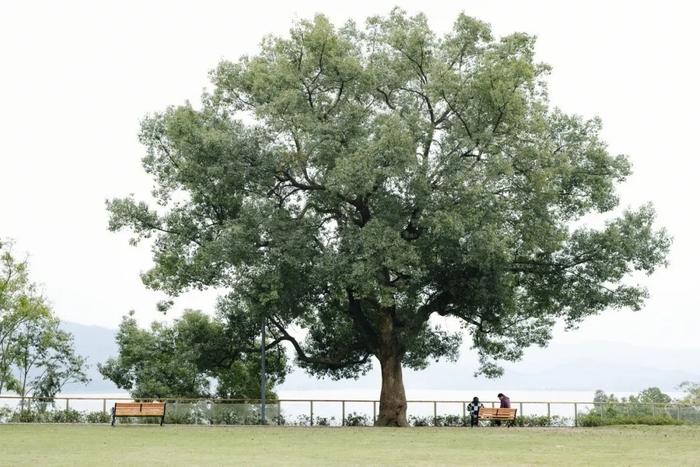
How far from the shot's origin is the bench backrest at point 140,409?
33.9m

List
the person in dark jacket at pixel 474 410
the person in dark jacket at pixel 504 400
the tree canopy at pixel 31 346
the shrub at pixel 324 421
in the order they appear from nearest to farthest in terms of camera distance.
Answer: the person in dark jacket at pixel 474 410 → the shrub at pixel 324 421 → the person in dark jacket at pixel 504 400 → the tree canopy at pixel 31 346

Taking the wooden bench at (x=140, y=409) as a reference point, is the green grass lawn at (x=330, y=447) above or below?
below

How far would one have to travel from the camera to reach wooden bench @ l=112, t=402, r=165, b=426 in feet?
111

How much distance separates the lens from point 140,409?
34125 mm

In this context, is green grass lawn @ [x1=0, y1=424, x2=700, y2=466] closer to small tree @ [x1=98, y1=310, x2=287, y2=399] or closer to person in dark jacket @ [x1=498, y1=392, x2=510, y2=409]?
person in dark jacket @ [x1=498, y1=392, x2=510, y2=409]

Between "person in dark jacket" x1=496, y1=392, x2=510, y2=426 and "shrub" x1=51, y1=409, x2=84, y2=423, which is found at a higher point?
"person in dark jacket" x1=496, y1=392, x2=510, y2=426

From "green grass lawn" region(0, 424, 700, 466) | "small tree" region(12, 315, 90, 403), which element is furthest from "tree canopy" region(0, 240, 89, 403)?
"green grass lawn" region(0, 424, 700, 466)

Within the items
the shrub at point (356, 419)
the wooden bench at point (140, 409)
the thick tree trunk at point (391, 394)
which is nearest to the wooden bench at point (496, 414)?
the thick tree trunk at point (391, 394)

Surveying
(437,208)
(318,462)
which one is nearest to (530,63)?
(437,208)

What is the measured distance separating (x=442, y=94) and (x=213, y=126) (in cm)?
924

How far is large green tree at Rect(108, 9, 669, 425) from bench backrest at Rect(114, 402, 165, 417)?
17.0ft

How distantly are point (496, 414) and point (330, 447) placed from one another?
15.9 metres

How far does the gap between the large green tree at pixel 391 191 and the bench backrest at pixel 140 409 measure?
5.17 meters

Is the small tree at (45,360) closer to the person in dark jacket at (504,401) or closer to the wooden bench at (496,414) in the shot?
the person in dark jacket at (504,401)
